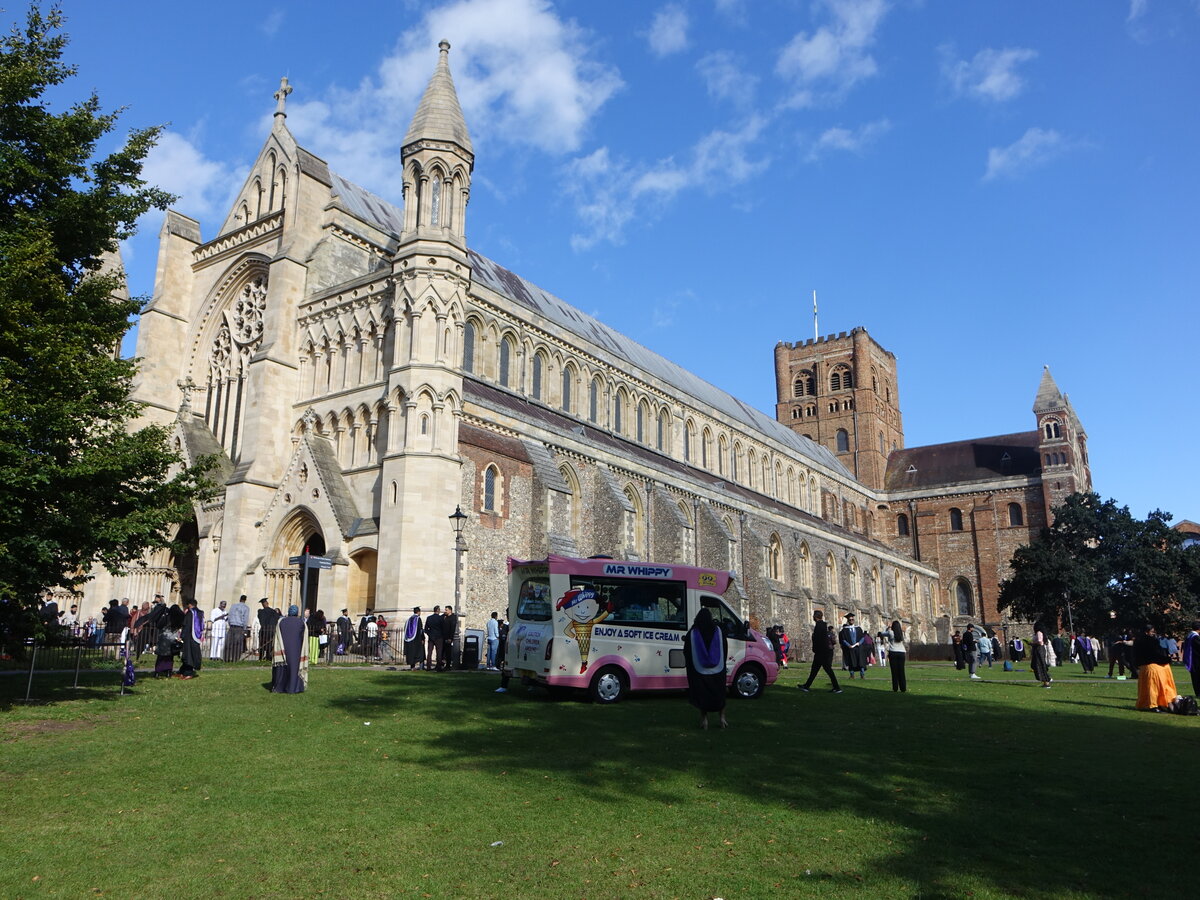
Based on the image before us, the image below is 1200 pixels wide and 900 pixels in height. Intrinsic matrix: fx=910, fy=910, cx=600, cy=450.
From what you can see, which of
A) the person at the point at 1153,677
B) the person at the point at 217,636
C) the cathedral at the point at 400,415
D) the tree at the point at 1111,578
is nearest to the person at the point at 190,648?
the cathedral at the point at 400,415

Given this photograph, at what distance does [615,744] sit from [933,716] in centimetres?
571

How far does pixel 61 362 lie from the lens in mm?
12719

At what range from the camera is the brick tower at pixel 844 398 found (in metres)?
76.2

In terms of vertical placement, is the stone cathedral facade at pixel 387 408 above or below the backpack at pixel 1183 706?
above

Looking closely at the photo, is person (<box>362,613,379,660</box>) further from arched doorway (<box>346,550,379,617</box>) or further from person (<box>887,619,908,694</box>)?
person (<box>887,619,908,694</box>)

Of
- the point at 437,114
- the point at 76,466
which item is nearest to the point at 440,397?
the point at 437,114

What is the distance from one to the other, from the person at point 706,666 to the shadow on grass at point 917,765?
1.29 feet

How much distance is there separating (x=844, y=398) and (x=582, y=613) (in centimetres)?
6668

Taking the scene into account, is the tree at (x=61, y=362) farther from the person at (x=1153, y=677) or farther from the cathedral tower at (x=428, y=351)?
the person at (x=1153, y=677)

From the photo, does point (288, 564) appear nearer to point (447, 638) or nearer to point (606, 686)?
point (447, 638)

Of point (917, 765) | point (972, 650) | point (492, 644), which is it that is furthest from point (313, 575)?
point (917, 765)

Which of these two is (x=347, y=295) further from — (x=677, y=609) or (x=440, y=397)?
(x=677, y=609)

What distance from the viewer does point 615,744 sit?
10.7m

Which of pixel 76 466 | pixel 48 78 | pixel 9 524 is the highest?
pixel 48 78
